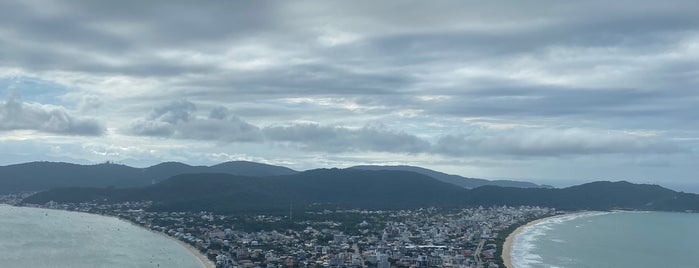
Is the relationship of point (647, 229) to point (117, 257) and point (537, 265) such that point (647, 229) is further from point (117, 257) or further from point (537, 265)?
point (117, 257)

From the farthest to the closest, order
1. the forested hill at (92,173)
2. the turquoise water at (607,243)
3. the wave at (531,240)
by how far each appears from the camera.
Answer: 1. the forested hill at (92,173)
2. the turquoise water at (607,243)
3. the wave at (531,240)

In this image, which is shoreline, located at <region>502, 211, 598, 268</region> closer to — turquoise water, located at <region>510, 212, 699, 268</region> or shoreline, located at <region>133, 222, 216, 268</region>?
turquoise water, located at <region>510, 212, 699, 268</region>

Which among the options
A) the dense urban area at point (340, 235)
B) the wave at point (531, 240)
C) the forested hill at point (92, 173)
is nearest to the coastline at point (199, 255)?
the dense urban area at point (340, 235)

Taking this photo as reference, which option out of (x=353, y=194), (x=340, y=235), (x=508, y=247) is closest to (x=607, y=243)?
(x=508, y=247)

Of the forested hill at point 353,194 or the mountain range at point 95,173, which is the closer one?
the forested hill at point 353,194

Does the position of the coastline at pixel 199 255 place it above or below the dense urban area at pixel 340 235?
below

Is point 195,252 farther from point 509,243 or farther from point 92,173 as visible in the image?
point 92,173

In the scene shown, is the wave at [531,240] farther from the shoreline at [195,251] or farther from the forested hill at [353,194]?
the shoreline at [195,251]
